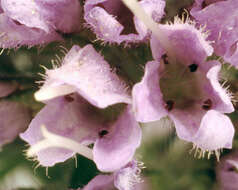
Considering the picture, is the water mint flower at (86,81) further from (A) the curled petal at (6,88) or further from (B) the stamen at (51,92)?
(A) the curled petal at (6,88)

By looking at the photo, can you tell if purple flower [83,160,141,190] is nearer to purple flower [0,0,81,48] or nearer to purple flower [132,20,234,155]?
purple flower [132,20,234,155]

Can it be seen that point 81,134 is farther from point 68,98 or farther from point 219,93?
point 219,93

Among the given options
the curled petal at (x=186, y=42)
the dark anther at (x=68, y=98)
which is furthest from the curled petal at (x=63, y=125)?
the curled petal at (x=186, y=42)

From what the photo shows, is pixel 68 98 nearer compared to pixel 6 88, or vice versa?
pixel 68 98

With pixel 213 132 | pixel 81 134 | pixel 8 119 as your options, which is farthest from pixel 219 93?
pixel 8 119

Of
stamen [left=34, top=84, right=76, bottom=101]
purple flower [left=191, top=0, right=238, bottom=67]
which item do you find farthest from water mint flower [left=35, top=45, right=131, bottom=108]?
purple flower [left=191, top=0, right=238, bottom=67]
